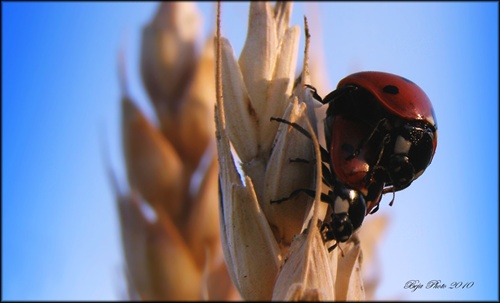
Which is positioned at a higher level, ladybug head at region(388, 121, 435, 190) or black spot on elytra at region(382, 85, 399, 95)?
black spot on elytra at region(382, 85, 399, 95)

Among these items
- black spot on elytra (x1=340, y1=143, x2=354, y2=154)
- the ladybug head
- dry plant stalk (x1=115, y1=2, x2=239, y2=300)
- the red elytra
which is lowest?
dry plant stalk (x1=115, y1=2, x2=239, y2=300)

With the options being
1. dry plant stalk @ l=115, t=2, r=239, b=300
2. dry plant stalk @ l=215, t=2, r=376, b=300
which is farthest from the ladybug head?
dry plant stalk @ l=115, t=2, r=239, b=300

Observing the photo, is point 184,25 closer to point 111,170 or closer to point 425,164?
point 111,170

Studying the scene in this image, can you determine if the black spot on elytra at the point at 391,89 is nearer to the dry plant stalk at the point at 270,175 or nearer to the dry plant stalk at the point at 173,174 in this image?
the dry plant stalk at the point at 270,175

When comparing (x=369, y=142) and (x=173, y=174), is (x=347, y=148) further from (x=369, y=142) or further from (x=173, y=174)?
(x=173, y=174)

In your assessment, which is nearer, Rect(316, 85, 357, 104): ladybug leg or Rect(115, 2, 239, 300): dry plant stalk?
Rect(316, 85, 357, 104): ladybug leg

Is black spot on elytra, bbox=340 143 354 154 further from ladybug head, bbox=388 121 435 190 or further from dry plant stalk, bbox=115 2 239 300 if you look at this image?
dry plant stalk, bbox=115 2 239 300
